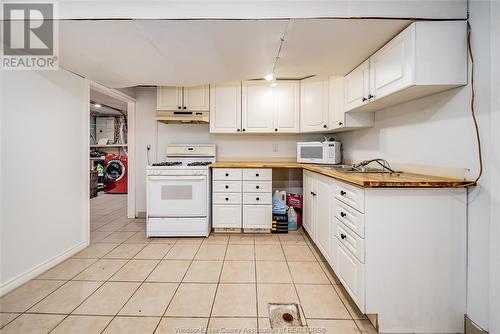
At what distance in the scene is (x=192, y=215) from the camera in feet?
8.89

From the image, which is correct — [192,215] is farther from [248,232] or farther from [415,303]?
[415,303]

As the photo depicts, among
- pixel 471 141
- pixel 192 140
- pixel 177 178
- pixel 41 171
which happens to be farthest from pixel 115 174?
pixel 471 141

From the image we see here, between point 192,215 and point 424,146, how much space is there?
2.43 meters

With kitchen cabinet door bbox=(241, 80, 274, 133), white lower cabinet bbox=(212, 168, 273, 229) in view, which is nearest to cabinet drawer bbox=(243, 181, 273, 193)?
white lower cabinet bbox=(212, 168, 273, 229)

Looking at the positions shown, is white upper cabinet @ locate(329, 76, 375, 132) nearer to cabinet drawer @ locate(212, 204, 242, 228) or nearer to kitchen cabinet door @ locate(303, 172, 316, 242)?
kitchen cabinet door @ locate(303, 172, 316, 242)

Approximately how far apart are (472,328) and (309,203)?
1.55 metres

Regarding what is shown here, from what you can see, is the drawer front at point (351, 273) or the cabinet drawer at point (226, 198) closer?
the drawer front at point (351, 273)

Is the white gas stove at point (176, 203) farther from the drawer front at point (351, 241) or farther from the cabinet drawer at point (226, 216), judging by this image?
the drawer front at point (351, 241)

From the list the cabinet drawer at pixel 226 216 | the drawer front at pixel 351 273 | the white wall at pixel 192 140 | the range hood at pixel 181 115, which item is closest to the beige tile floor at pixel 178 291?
the drawer front at pixel 351 273

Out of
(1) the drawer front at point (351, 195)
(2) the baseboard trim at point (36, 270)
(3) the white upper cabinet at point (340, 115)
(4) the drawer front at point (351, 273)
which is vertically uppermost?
(3) the white upper cabinet at point (340, 115)

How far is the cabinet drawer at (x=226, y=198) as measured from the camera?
282 cm

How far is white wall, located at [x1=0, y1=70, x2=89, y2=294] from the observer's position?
166 cm

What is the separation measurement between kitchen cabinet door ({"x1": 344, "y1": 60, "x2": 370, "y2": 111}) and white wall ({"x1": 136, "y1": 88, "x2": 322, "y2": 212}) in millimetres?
1189

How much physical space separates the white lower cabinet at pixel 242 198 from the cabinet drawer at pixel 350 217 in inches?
47.7
